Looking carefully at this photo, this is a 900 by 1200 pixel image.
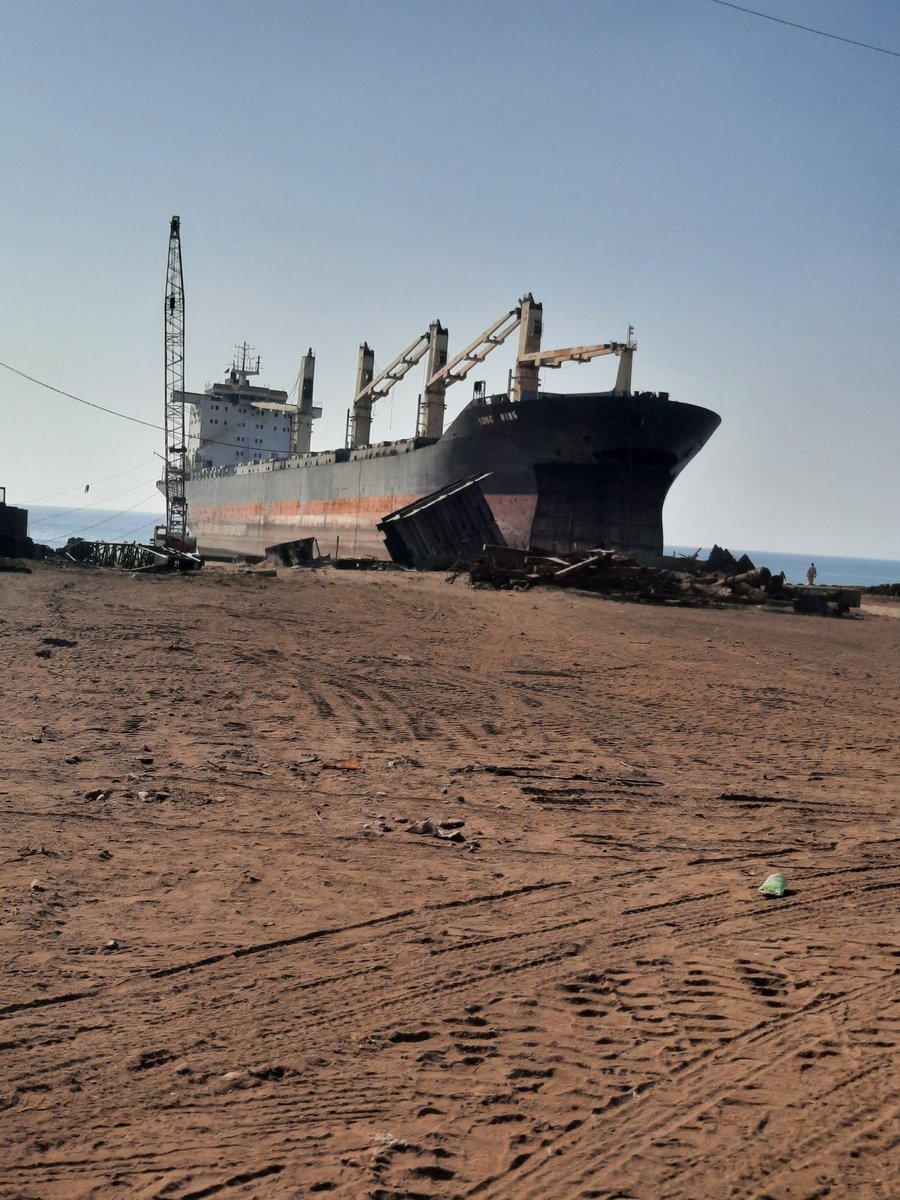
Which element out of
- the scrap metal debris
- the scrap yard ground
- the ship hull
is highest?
the ship hull

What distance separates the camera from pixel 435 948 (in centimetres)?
390

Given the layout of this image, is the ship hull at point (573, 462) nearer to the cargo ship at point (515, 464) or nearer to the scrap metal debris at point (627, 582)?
the cargo ship at point (515, 464)

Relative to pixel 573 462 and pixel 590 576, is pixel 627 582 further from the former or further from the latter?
pixel 573 462

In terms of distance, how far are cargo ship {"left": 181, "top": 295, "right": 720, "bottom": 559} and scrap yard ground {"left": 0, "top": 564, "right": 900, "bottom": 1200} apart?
2174 centimetres

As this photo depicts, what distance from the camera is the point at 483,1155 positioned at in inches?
105

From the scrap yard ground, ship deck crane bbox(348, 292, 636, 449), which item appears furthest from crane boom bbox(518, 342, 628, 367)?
the scrap yard ground

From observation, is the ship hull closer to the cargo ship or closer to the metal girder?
the cargo ship

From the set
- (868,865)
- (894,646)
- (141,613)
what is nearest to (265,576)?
(141,613)

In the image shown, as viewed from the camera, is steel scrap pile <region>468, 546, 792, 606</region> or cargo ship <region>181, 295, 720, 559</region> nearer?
steel scrap pile <region>468, 546, 792, 606</region>

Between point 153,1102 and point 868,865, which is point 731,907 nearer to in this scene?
point 868,865

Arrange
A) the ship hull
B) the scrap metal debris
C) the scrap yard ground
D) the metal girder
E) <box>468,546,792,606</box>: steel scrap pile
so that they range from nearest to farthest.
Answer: the scrap yard ground
<box>468,546,792,606</box>: steel scrap pile
the scrap metal debris
the metal girder
the ship hull

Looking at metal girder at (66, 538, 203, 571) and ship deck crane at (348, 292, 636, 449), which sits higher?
ship deck crane at (348, 292, 636, 449)

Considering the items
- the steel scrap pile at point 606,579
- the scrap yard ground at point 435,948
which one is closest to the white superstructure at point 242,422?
the steel scrap pile at point 606,579

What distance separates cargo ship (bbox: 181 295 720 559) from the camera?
30.2m
